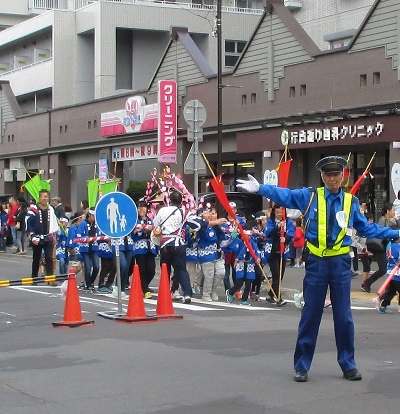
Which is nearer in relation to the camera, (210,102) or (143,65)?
(210,102)

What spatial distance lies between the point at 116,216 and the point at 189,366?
4.61 meters

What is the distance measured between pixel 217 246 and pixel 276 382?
334 inches

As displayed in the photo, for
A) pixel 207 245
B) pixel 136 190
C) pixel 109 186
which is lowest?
pixel 207 245

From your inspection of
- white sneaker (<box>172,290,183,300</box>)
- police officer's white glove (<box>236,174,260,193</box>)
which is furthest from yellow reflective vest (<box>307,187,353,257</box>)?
white sneaker (<box>172,290,183,300</box>)

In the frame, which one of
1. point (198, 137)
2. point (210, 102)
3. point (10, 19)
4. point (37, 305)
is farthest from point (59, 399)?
point (10, 19)

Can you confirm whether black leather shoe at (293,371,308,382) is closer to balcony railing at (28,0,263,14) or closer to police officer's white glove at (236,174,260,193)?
police officer's white glove at (236,174,260,193)

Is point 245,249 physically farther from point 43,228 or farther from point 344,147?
point 344,147

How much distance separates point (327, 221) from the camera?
8.48 metres

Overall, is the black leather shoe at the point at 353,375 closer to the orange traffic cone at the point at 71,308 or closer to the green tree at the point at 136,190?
the orange traffic cone at the point at 71,308

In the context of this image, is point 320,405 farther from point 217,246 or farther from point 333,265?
point 217,246

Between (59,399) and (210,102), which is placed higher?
(210,102)

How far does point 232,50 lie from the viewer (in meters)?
49.7

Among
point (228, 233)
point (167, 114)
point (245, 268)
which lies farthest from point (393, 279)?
point (167, 114)

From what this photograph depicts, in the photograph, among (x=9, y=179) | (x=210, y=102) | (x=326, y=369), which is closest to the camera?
(x=326, y=369)
